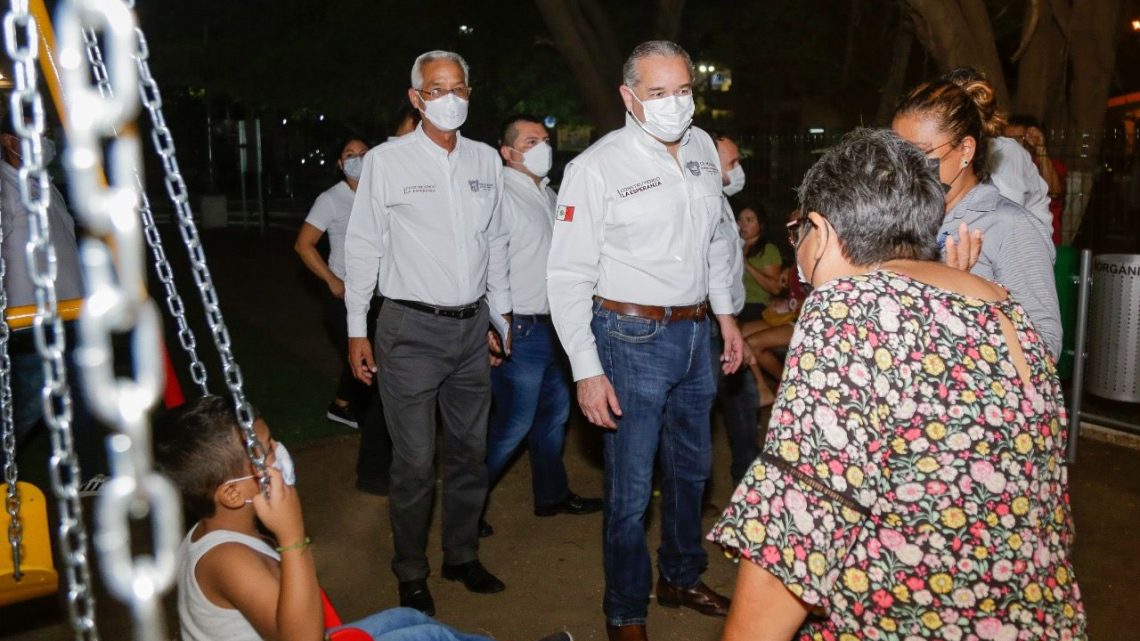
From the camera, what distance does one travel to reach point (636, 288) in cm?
407

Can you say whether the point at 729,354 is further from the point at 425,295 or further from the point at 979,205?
the point at 979,205

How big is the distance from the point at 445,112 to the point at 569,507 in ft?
7.87

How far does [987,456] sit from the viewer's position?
2.04 metres

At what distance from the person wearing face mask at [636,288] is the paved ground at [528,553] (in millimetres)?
596

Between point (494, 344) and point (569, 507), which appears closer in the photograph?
point (494, 344)

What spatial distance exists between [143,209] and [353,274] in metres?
2.46

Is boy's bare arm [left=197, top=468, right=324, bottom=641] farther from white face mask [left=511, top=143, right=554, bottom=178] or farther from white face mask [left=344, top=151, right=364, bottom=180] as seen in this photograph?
white face mask [left=344, top=151, right=364, bottom=180]

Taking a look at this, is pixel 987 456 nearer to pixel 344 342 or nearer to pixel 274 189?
pixel 344 342

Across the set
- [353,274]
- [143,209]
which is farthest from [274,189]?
[143,209]

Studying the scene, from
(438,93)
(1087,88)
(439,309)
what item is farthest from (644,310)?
(1087,88)

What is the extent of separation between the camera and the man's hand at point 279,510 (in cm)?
234

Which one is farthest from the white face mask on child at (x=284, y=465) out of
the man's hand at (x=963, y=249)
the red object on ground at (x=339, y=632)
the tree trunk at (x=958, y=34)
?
the tree trunk at (x=958, y=34)

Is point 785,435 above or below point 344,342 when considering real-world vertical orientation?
above

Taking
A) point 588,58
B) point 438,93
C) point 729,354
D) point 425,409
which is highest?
point 588,58
